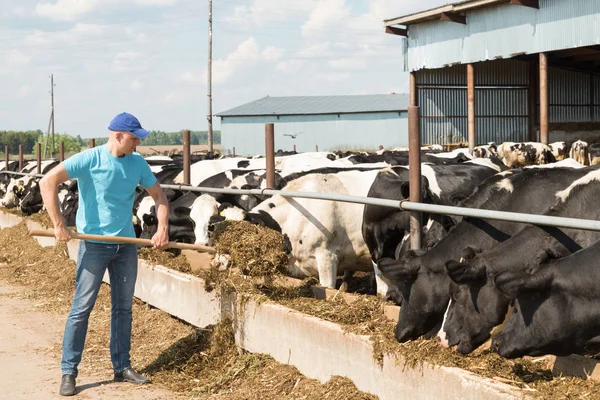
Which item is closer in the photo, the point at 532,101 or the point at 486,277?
the point at 486,277

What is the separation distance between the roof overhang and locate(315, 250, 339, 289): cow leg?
1746 centimetres

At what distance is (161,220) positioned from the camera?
6934 millimetres

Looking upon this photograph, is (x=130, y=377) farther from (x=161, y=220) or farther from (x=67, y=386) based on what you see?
(x=161, y=220)

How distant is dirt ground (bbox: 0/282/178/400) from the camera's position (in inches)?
262

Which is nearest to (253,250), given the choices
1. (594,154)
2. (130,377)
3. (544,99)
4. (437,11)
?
(130,377)

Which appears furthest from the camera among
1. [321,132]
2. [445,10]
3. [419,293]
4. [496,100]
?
[321,132]

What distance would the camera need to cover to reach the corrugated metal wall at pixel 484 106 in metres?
33.6

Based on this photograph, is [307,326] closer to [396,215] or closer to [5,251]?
[396,215]

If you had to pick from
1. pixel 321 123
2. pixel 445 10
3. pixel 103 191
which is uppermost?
pixel 445 10

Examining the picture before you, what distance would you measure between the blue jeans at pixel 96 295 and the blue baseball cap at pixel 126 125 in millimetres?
930

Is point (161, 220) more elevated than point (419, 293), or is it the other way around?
point (161, 220)

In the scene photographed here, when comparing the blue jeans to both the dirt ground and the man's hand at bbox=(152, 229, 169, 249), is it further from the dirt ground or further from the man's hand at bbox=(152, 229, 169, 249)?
the man's hand at bbox=(152, 229, 169, 249)

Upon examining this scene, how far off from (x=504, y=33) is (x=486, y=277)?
71.5 feet

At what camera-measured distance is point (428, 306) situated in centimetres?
603
